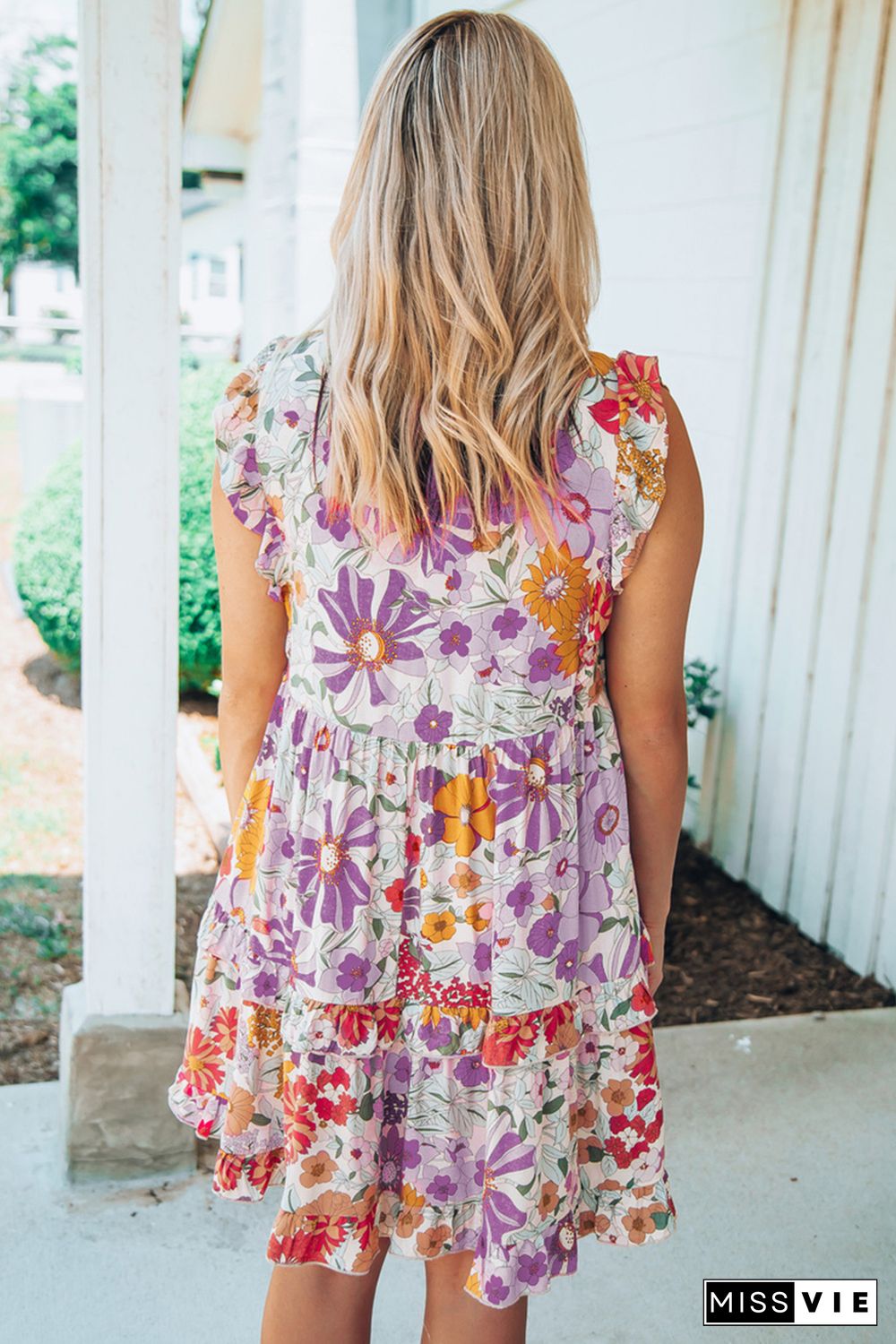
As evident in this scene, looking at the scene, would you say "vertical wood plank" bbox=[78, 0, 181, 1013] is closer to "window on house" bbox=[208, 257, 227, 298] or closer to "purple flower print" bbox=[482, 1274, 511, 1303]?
"purple flower print" bbox=[482, 1274, 511, 1303]

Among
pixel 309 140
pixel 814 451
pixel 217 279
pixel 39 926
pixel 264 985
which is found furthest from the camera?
pixel 217 279

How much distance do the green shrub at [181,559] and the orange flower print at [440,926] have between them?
390 centimetres

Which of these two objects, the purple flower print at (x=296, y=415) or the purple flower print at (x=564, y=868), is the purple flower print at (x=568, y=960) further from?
the purple flower print at (x=296, y=415)

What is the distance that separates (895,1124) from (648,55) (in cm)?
338

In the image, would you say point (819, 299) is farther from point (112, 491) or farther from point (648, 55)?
point (112, 491)

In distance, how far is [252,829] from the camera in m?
1.59

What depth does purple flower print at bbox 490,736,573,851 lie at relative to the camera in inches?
57.6

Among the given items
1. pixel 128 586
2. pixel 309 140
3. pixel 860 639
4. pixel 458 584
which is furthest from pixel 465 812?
pixel 309 140

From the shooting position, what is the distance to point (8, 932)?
12.8ft

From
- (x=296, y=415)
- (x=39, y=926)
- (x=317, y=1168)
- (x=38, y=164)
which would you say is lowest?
(x=39, y=926)

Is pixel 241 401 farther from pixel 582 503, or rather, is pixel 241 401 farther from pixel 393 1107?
pixel 393 1107

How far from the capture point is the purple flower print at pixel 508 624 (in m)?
1.42

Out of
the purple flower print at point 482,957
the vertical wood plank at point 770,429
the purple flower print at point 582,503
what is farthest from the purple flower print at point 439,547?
the vertical wood plank at point 770,429

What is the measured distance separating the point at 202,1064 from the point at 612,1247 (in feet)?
3.83
